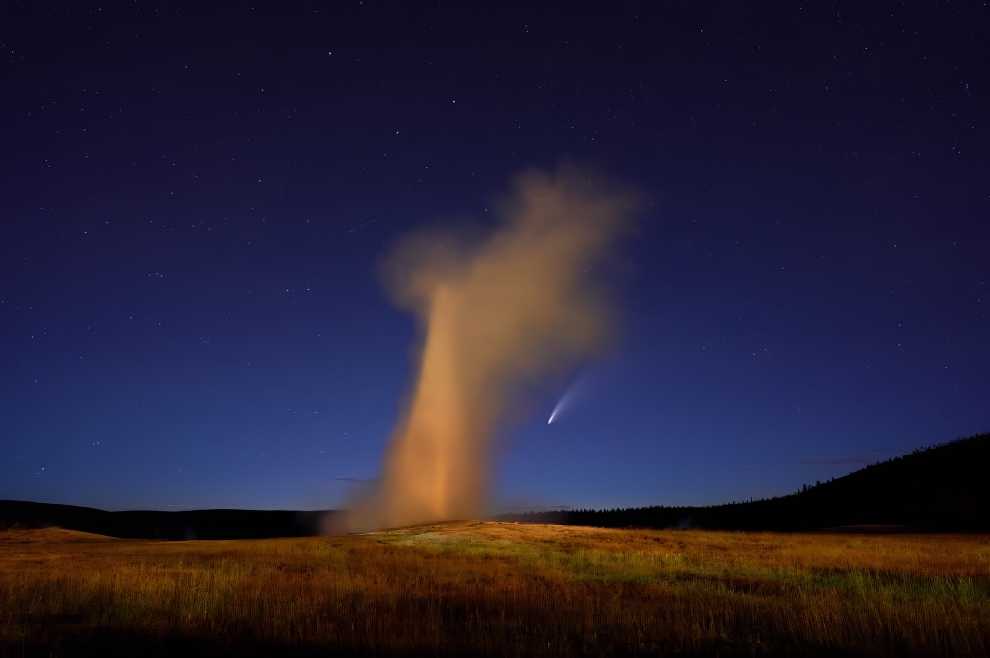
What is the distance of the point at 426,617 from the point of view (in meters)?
11.5

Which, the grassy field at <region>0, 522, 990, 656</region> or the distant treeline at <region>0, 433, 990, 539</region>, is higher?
the distant treeline at <region>0, 433, 990, 539</region>

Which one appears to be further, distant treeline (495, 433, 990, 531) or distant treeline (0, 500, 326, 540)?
distant treeline (0, 500, 326, 540)

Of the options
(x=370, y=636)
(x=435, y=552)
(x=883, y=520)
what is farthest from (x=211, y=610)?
(x=883, y=520)

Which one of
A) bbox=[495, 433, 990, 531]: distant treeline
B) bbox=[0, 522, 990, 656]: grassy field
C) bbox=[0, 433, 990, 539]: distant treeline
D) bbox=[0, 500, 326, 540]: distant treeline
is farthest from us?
bbox=[0, 500, 326, 540]: distant treeline

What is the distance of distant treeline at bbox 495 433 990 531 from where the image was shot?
59969mm

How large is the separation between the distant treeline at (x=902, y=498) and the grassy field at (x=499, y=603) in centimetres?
4109

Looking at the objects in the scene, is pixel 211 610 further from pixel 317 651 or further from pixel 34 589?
pixel 34 589

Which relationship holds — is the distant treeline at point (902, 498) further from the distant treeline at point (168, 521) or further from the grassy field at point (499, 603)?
the distant treeline at point (168, 521)

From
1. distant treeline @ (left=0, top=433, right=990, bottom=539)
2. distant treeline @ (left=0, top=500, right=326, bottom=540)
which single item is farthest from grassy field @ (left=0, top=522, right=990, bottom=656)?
distant treeline @ (left=0, top=500, right=326, bottom=540)

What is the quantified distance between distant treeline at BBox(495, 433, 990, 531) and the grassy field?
135 feet

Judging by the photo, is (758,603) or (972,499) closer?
(758,603)

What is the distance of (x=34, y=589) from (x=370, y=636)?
10.4 metres

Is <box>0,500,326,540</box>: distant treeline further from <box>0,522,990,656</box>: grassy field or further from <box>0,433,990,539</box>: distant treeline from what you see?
<box>0,522,990,656</box>: grassy field

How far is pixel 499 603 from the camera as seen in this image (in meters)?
13.3
